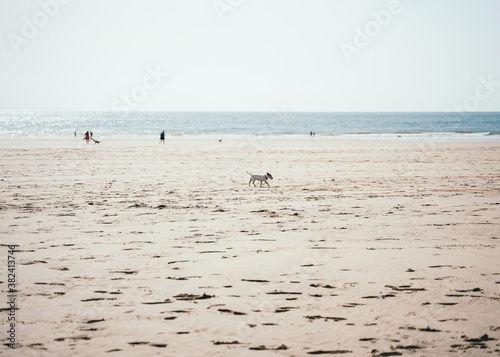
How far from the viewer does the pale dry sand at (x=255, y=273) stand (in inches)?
162

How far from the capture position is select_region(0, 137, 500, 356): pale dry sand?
4117mm

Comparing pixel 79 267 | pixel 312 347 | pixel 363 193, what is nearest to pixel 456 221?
pixel 363 193

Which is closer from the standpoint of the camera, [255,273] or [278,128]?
[255,273]

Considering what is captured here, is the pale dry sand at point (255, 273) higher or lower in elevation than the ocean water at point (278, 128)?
lower

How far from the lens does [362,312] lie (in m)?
4.64

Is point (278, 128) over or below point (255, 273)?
over

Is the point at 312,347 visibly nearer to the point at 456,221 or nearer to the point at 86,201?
the point at 456,221

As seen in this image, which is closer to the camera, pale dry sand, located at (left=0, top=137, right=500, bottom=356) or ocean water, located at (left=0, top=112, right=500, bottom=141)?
pale dry sand, located at (left=0, top=137, right=500, bottom=356)

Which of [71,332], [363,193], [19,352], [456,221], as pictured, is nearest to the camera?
[19,352]

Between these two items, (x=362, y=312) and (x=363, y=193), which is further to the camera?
(x=363, y=193)

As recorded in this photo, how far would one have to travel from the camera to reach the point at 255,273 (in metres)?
5.80

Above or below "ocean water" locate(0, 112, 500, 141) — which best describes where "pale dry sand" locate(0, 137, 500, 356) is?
below

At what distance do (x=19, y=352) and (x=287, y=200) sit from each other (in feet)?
27.1

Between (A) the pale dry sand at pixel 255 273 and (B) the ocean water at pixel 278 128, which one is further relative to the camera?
(B) the ocean water at pixel 278 128
